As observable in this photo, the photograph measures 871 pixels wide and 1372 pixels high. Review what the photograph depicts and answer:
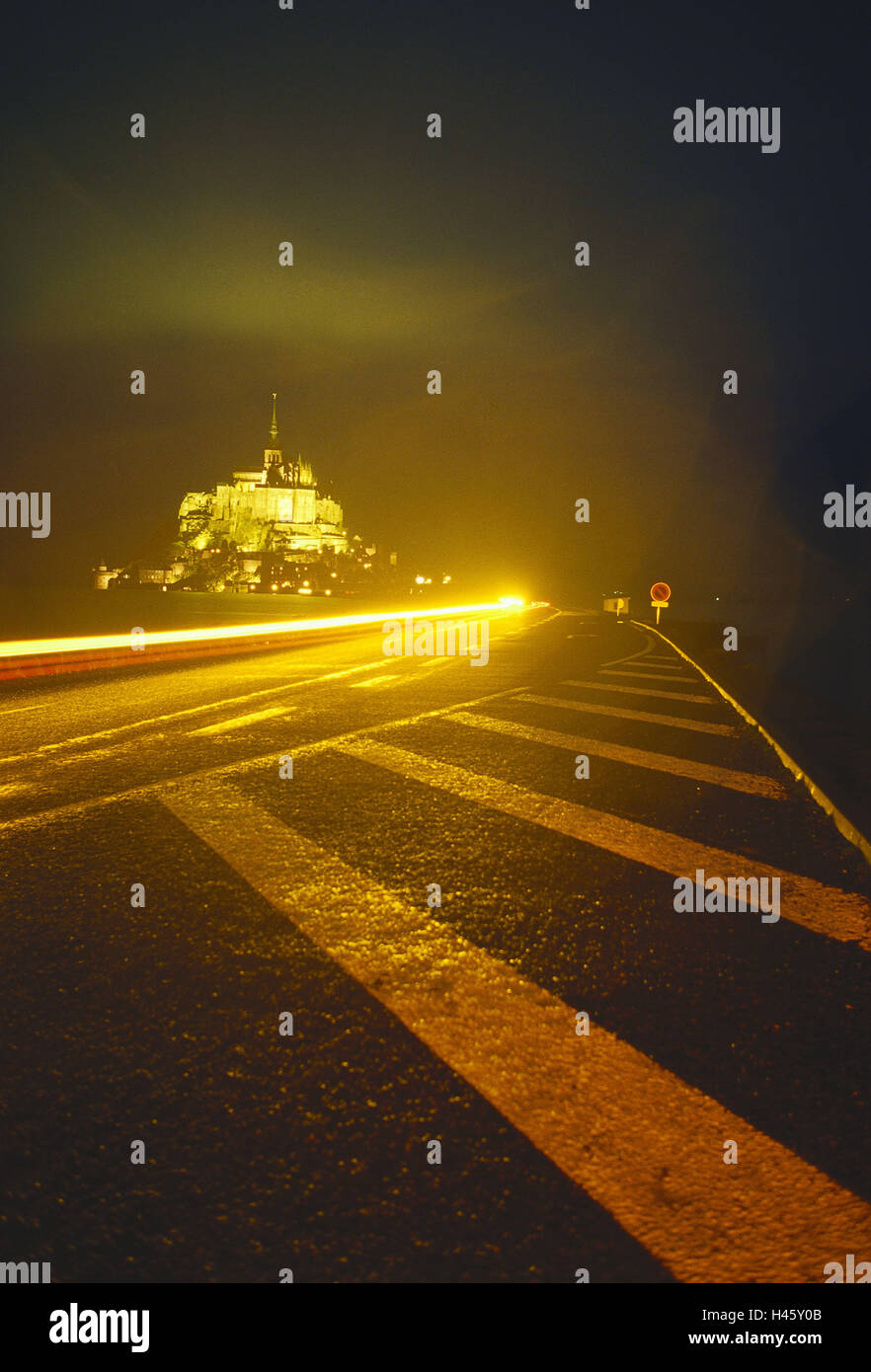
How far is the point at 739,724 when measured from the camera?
11664 millimetres

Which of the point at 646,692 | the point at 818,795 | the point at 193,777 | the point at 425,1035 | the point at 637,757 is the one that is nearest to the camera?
the point at 425,1035

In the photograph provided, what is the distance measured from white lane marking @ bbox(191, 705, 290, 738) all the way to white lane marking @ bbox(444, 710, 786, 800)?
229 cm

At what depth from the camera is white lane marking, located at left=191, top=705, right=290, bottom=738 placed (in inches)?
403

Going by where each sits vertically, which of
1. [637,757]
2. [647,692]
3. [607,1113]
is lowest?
[607,1113]

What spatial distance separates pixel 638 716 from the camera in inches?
477

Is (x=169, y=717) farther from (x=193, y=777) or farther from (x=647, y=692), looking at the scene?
(x=647, y=692)

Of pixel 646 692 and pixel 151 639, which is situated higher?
pixel 151 639

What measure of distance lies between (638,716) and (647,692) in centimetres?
295

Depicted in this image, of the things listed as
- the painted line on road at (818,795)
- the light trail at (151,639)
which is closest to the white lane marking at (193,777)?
the painted line on road at (818,795)

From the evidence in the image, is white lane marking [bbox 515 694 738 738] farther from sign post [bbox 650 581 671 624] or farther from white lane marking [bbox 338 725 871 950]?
sign post [bbox 650 581 671 624]

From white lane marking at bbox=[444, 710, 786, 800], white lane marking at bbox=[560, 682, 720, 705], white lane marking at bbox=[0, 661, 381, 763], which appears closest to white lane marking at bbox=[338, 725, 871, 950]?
white lane marking at bbox=[444, 710, 786, 800]

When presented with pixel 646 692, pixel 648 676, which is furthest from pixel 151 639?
pixel 646 692

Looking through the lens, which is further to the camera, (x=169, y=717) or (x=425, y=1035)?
(x=169, y=717)
